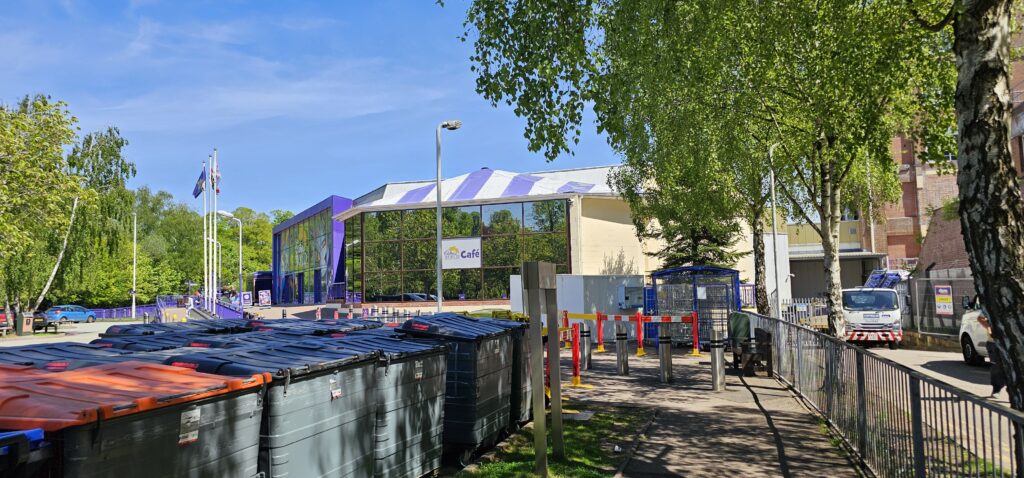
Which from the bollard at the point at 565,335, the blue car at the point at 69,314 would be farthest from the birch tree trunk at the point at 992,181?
the blue car at the point at 69,314

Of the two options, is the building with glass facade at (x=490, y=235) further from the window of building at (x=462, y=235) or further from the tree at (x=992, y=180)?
the tree at (x=992, y=180)

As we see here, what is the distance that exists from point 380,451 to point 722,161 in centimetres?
1485

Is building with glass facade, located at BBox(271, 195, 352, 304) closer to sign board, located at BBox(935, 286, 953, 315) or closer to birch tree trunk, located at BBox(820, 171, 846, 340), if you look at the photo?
sign board, located at BBox(935, 286, 953, 315)

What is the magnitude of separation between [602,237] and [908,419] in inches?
1247

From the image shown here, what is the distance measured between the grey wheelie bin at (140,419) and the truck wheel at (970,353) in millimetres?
16353

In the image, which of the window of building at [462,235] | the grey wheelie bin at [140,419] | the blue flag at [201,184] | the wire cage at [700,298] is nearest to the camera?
the grey wheelie bin at [140,419]

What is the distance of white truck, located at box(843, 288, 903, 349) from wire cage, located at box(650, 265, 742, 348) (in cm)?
353

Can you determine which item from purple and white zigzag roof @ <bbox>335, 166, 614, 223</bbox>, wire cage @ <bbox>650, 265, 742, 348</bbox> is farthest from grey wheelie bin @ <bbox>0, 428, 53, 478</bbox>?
purple and white zigzag roof @ <bbox>335, 166, 614, 223</bbox>

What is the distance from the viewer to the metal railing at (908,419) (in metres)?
4.16

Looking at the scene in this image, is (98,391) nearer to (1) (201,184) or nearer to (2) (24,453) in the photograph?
(2) (24,453)

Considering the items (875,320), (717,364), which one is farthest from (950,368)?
(717,364)

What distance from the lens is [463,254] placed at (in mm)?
37719

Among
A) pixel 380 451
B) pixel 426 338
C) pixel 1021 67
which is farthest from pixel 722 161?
pixel 1021 67

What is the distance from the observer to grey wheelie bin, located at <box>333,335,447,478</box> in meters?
6.50
